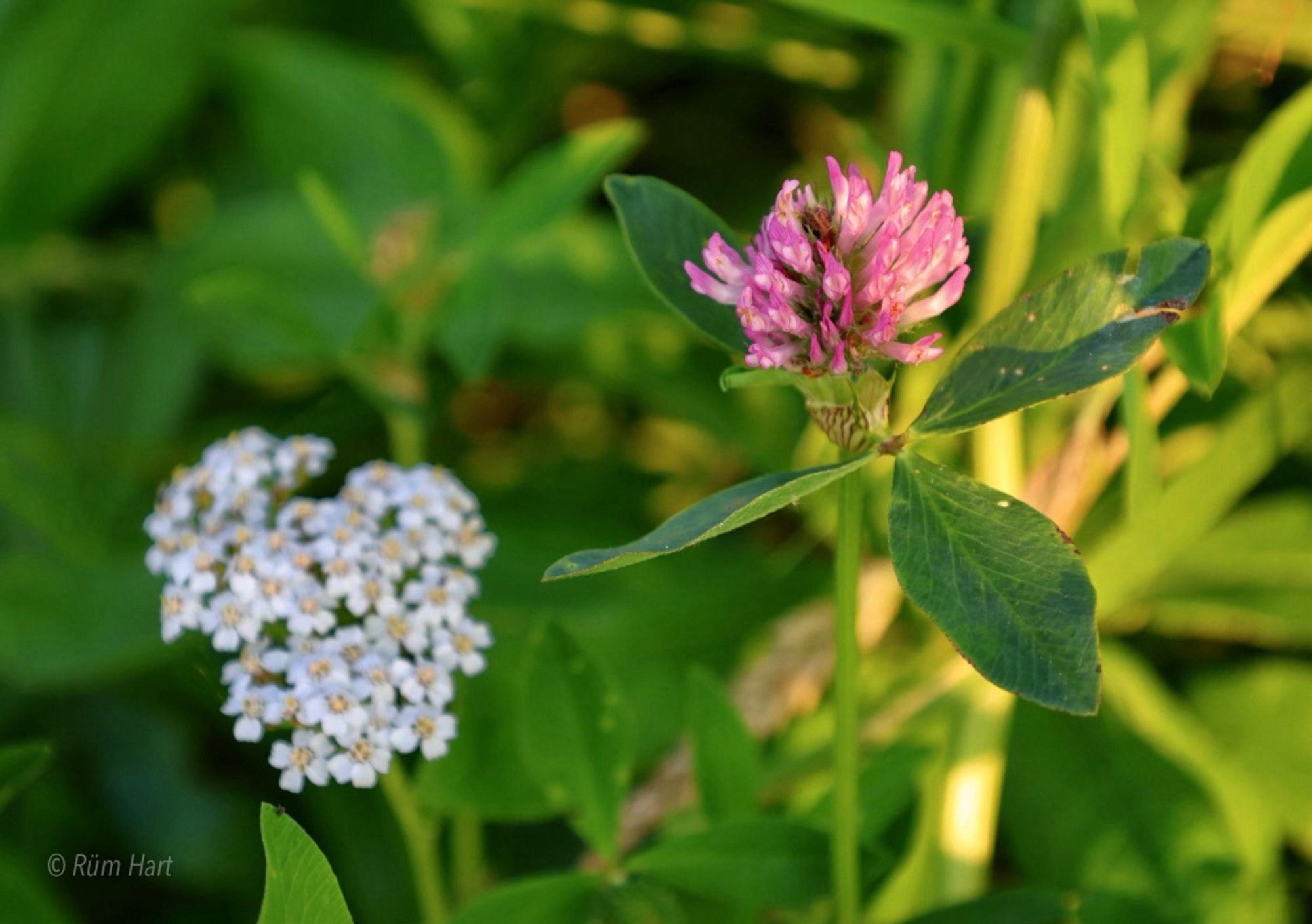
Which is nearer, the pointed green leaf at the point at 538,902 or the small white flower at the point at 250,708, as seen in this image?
the small white flower at the point at 250,708

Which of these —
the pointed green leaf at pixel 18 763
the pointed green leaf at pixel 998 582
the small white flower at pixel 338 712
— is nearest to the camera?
the pointed green leaf at pixel 998 582

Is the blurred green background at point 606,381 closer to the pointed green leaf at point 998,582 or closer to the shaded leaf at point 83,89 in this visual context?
the shaded leaf at point 83,89

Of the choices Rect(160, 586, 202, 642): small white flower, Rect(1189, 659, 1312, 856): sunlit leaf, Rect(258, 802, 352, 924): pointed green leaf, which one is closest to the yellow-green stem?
Rect(160, 586, 202, 642): small white flower

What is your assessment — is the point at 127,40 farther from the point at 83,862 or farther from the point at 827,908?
the point at 827,908

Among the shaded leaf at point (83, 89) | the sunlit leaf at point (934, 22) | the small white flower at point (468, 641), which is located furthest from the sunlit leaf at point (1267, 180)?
the shaded leaf at point (83, 89)

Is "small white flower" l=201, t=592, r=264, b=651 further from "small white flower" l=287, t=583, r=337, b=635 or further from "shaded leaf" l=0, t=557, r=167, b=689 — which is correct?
"shaded leaf" l=0, t=557, r=167, b=689

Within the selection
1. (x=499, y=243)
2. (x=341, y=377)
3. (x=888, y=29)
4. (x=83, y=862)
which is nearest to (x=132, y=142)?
(x=341, y=377)

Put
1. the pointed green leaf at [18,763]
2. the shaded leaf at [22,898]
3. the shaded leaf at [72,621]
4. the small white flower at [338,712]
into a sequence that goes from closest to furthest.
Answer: the small white flower at [338,712]
the pointed green leaf at [18,763]
the shaded leaf at [22,898]
the shaded leaf at [72,621]
